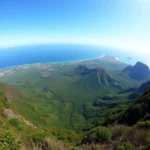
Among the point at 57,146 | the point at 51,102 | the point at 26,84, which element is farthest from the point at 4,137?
the point at 26,84

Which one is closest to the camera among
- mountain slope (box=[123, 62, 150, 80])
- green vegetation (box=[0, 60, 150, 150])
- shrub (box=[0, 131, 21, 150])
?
shrub (box=[0, 131, 21, 150])

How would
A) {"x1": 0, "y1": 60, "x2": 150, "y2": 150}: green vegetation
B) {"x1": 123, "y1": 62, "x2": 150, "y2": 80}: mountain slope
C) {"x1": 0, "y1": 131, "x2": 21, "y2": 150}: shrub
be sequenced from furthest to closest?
1. {"x1": 123, "y1": 62, "x2": 150, "y2": 80}: mountain slope
2. {"x1": 0, "y1": 60, "x2": 150, "y2": 150}: green vegetation
3. {"x1": 0, "y1": 131, "x2": 21, "y2": 150}: shrub

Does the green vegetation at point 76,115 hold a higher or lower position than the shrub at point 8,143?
lower

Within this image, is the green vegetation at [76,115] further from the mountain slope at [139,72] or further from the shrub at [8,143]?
the mountain slope at [139,72]

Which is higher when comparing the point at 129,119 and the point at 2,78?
the point at 129,119

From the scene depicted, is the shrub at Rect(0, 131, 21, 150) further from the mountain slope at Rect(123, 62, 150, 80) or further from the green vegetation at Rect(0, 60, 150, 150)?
the mountain slope at Rect(123, 62, 150, 80)

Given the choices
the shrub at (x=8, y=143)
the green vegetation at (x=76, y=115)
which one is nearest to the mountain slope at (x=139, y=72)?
the green vegetation at (x=76, y=115)

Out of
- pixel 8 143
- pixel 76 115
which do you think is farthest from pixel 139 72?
pixel 8 143

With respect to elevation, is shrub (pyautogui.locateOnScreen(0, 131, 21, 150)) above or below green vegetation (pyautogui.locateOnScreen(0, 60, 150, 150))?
above

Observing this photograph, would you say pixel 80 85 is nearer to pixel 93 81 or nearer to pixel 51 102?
pixel 93 81

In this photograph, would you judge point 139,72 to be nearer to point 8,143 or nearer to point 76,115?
point 76,115

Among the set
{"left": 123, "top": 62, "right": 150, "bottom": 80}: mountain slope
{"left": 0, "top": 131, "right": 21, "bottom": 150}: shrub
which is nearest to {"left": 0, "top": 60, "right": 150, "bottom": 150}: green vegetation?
{"left": 0, "top": 131, "right": 21, "bottom": 150}: shrub
